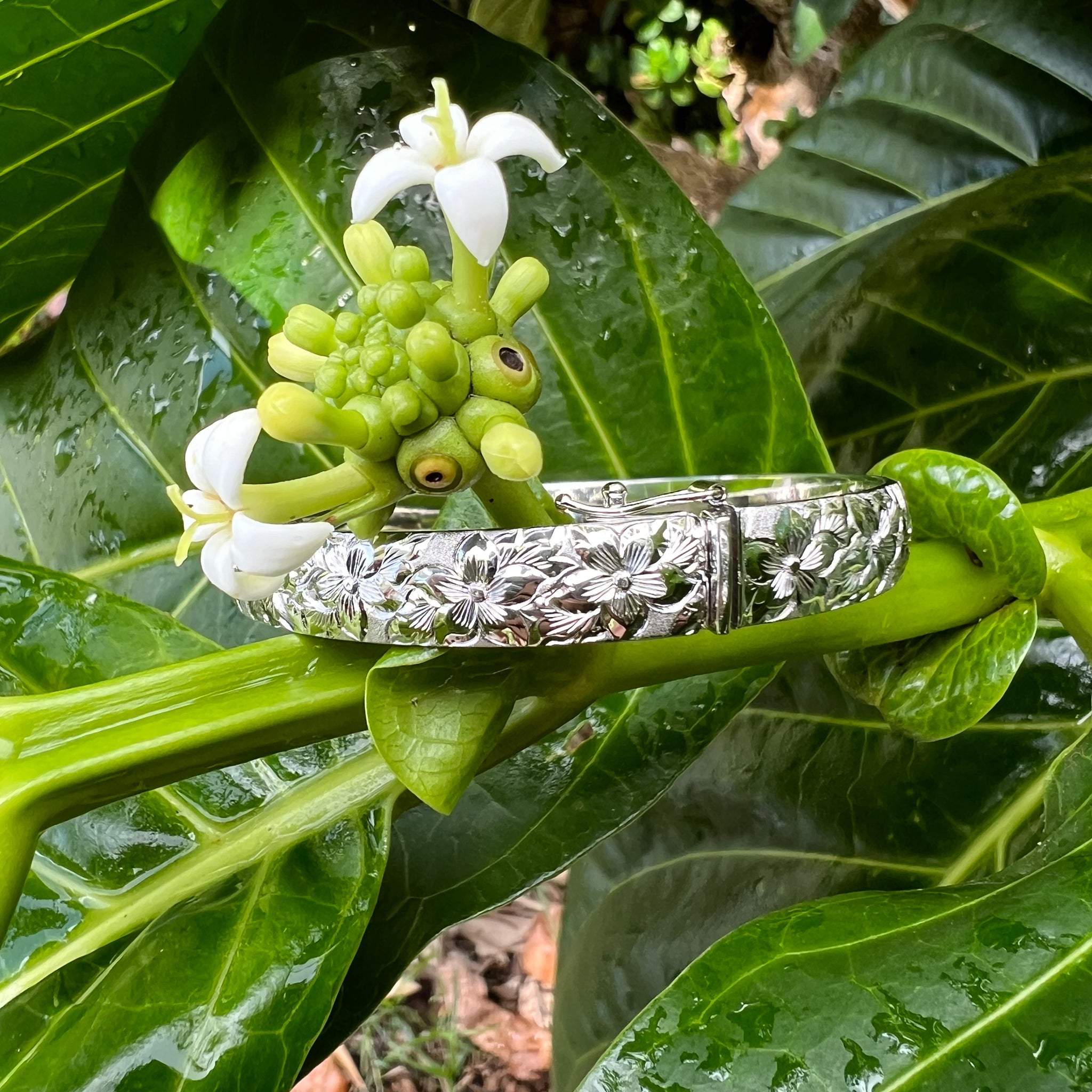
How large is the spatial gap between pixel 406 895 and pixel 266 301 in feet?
1.08

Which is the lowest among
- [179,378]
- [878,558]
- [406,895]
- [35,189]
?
[406,895]

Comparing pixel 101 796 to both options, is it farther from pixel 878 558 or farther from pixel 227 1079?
pixel 878 558

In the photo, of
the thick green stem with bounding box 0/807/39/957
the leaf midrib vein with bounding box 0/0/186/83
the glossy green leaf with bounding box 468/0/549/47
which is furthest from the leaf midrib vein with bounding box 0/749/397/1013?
the glossy green leaf with bounding box 468/0/549/47

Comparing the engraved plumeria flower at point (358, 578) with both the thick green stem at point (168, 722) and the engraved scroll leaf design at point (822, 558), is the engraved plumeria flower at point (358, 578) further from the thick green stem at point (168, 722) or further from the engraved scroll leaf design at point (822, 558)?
the engraved scroll leaf design at point (822, 558)

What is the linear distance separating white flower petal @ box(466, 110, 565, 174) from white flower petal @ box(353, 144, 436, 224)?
0.02 m

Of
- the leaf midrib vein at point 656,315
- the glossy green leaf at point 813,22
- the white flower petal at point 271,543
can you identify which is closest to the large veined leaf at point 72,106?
the leaf midrib vein at point 656,315

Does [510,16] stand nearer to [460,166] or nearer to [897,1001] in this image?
[460,166]

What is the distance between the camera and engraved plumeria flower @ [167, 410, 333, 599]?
28 centimetres

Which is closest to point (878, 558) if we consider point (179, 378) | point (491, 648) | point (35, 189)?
point (491, 648)

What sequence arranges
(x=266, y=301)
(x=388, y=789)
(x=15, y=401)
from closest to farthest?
(x=388, y=789)
(x=266, y=301)
(x=15, y=401)

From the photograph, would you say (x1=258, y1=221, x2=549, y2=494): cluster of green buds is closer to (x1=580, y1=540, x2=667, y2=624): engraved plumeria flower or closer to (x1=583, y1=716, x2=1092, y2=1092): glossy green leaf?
(x1=580, y1=540, x2=667, y2=624): engraved plumeria flower

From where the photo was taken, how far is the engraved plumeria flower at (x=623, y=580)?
0.34m

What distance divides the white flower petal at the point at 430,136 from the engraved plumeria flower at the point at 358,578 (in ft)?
0.44

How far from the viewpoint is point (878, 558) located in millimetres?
379
